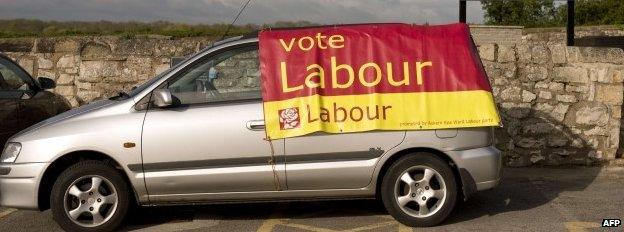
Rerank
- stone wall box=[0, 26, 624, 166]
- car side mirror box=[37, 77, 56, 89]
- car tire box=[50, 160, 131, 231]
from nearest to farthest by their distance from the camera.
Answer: car tire box=[50, 160, 131, 231]
car side mirror box=[37, 77, 56, 89]
stone wall box=[0, 26, 624, 166]

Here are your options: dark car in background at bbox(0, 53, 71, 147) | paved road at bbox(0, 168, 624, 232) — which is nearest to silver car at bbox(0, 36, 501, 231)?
paved road at bbox(0, 168, 624, 232)

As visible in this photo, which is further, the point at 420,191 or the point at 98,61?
the point at 98,61

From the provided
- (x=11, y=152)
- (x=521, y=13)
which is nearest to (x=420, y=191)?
(x=11, y=152)

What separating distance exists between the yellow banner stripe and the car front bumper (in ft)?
6.34

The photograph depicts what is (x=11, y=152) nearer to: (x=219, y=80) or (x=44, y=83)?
(x=219, y=80)

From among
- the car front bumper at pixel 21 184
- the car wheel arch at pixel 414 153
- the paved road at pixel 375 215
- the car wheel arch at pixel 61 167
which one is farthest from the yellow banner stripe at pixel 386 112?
the car front bumper at pixel 21 184

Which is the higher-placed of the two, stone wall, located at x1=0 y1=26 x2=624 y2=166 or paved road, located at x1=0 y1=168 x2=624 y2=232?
stone wall, located at x1=0 y1=26 x2=624 y2=166

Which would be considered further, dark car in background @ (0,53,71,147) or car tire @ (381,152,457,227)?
dark car in background @ (0,53,71,147)

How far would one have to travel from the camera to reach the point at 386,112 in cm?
600

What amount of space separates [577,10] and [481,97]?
30230mm

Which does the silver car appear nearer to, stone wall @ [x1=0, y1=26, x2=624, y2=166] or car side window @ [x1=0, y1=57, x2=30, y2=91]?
car side window @ [x1=0, y1=57, x2=30, y2=91]

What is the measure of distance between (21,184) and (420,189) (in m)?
3.26

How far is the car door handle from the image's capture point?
591 cm

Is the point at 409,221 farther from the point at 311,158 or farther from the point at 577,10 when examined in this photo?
the point at 577,10
